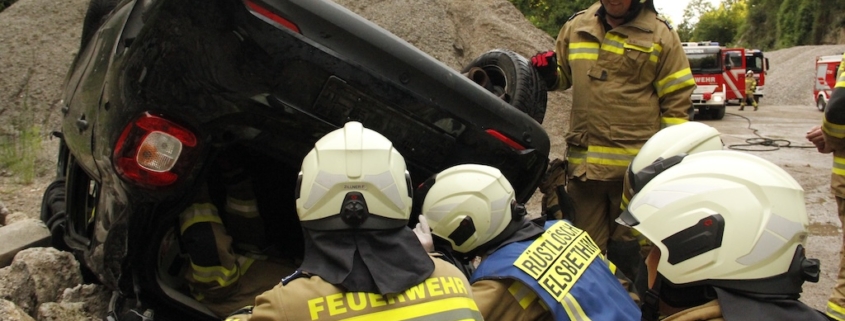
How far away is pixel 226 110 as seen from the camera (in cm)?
242

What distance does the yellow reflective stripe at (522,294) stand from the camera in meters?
2.32

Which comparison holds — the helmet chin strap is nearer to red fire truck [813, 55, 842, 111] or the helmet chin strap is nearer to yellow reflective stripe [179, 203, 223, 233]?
yellow reflective stripe [179, 203, 223, 233]

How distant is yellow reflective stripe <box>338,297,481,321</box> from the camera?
181 centimetres

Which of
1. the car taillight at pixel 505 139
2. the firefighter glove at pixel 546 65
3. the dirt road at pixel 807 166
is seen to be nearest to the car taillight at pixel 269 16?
the car taillight at pixel 505 139

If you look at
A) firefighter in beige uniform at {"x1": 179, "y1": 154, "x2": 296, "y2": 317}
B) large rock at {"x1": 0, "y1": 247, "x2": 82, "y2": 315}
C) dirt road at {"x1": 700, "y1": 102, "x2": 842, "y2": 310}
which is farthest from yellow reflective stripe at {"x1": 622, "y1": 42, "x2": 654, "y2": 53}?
large rock at {"x1": 0, "y1": 247, "x2": 82, "y2": 315}

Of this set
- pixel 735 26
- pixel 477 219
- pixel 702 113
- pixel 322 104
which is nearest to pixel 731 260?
pixel 477 219

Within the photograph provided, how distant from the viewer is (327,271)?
1839mm

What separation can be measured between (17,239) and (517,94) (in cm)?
254

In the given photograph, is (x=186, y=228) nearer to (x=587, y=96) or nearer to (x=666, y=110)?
(x=587, y=96)

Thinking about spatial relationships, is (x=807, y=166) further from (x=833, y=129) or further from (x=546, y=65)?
(x=546, y=65)

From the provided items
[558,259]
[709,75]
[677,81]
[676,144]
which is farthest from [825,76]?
[558,259]

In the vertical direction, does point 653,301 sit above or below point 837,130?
above

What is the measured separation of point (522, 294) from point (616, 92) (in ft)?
5.56

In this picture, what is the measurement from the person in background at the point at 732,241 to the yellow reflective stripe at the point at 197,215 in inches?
61.0
